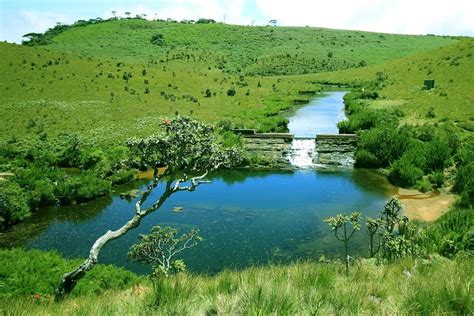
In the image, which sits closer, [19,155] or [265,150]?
[19,155]

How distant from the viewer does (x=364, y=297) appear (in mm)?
7520

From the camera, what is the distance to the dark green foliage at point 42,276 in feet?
40.9

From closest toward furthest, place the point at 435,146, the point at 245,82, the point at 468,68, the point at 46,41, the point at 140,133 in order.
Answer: the point at 435,146, the point at 140,133, the point at 468,68, the point at 245,82, the point at 46,41

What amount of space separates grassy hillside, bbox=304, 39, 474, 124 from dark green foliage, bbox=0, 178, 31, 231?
33.7m

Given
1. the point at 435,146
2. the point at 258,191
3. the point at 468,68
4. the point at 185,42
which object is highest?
the point at 185,42

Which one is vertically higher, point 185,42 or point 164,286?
point 185,42

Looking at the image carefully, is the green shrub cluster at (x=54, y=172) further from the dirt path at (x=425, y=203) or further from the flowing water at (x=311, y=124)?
Result: the dirt path at (x=425, y=203)

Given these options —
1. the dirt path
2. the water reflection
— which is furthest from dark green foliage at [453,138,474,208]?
the water reflection

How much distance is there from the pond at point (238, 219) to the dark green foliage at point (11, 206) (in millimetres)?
522

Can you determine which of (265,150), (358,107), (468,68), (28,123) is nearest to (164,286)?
(265,150)

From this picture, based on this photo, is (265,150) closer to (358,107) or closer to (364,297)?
(358,107)

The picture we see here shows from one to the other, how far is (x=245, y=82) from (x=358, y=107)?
28815 millimetres

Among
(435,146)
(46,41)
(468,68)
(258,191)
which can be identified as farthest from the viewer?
(46,41)

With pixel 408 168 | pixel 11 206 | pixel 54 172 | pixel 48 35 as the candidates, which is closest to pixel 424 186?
pixel 408 168
